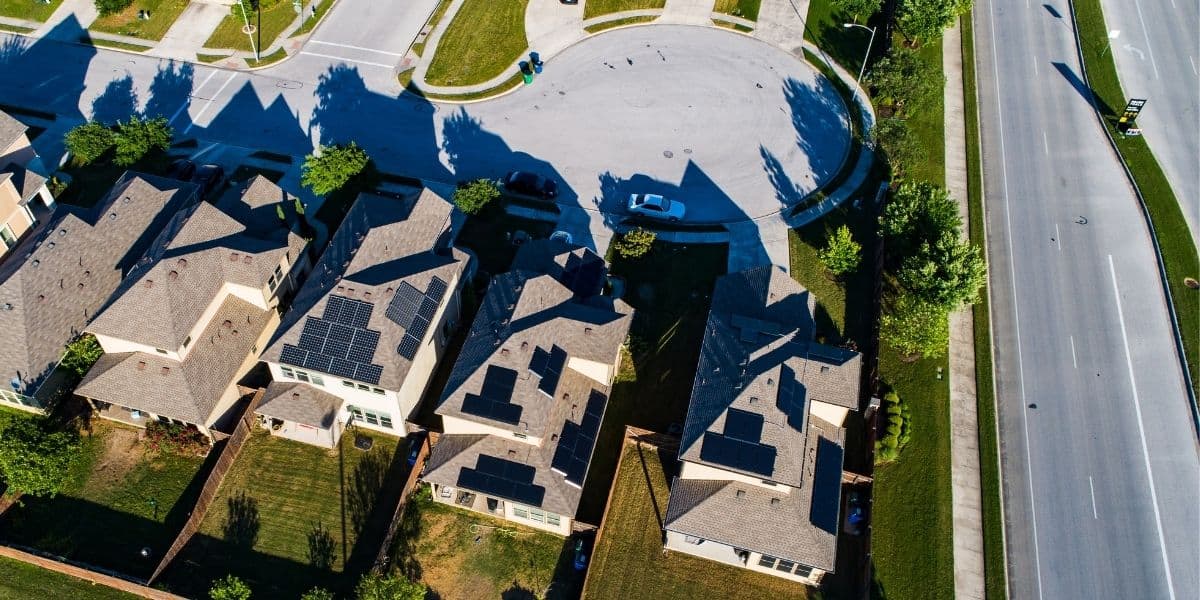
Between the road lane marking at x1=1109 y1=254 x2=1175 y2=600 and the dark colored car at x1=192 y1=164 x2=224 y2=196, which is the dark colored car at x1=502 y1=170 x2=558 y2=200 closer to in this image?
the dark colored car at x1=192 y1=164 x2=224 y2=196

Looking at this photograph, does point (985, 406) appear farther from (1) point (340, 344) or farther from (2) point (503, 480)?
(1) point (340, 344)

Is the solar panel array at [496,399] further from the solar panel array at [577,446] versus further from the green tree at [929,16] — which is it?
the green tree at [929,16]

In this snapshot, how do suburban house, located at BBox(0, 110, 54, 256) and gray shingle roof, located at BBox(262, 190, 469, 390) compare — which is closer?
gray shingle roof, located at BBox(262, 190, 469, 390)

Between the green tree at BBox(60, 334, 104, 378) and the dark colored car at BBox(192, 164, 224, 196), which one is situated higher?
the dark colored car at BBox(192, 164, 224, 196)

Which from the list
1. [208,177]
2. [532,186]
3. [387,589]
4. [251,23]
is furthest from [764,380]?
[251,23]

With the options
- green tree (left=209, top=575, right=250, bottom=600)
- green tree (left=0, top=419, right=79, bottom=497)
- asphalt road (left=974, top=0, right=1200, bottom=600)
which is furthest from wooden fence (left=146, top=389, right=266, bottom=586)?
asphalt road (left=974, top=0, right=1200, bottom=600)

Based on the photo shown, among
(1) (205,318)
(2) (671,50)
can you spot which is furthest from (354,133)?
(2) (671,50)
